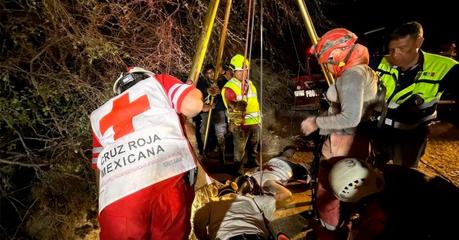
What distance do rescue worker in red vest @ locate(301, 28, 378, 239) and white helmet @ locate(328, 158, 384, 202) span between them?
0.53 m

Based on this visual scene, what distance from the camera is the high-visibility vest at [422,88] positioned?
3.56 meters

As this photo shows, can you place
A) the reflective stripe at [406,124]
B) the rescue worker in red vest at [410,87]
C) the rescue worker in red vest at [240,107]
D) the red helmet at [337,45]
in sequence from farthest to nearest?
1. the rescue worker in red vest at [240,107]
2. the reflective stripe at [406,124]
3. the rescue worker in red vest at [410,87]
4. the red helmet at [337,45]

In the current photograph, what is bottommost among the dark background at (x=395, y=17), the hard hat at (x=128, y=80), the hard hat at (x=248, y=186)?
the hard hat at (x=248, y=186)

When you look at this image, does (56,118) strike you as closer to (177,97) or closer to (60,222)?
(60,222)

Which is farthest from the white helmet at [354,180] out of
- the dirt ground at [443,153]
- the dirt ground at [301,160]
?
the dirt ground at [443,153]

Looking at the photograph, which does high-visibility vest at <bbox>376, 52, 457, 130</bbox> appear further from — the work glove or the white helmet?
the white helmet

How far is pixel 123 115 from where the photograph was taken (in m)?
2.21

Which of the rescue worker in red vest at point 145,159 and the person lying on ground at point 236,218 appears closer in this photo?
the rescue worker in red vest at point 145,159

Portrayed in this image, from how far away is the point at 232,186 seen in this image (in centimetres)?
311

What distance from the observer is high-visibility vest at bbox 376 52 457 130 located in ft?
11.7

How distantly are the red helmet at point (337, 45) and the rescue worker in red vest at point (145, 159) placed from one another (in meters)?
1.41

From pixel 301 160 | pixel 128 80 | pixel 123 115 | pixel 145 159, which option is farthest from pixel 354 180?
pixel 301 160

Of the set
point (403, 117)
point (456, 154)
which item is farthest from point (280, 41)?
point (403, 117)

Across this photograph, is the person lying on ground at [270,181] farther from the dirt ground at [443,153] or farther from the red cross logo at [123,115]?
the dirt ground at [443,153]
